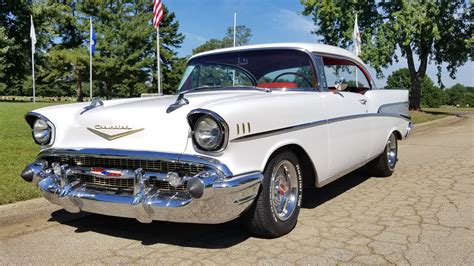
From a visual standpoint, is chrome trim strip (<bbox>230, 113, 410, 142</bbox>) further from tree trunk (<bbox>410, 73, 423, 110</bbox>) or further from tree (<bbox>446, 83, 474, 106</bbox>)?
tree (<bbox>446, 83, 474, 106</bbox>)

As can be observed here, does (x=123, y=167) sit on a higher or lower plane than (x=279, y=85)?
lower

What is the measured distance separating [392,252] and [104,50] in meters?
43.6


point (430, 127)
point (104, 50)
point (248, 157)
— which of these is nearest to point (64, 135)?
point (248, 157)

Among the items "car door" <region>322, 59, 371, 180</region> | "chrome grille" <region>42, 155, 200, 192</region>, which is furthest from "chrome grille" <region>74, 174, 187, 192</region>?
"car door" <region>322, 59, 371, 180</region>

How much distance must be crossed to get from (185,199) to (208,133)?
0.47m

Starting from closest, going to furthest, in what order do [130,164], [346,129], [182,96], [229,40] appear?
[130,164] < [182,96] < [346,129] < [229,40]

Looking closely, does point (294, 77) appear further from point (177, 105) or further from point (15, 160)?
point (15, 160)

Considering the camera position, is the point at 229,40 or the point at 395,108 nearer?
the point at 395,108

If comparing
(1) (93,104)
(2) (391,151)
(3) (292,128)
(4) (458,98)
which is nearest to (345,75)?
(2) (391,151)

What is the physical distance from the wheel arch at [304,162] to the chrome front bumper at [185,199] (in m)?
0.54

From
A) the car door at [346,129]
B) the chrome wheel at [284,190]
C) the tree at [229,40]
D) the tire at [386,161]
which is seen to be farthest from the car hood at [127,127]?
the tree at [229,40]

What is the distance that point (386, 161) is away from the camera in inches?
239

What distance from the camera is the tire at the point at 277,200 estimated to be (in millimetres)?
3420

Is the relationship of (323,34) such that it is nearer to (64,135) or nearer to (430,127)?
(430,127)
